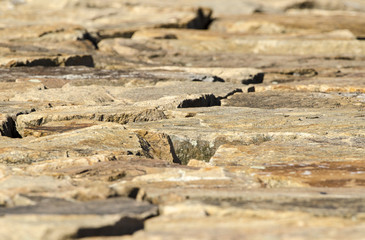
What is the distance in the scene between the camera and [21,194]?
12.8 feet

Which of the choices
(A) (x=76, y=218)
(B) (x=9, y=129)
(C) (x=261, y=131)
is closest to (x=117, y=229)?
(A) (x=76, y=218)

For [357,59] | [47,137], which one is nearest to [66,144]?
[47,137]

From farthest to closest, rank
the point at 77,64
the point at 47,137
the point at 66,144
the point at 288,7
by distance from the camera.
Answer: the point at 288,7
the point at 77,64
the point at 47,137
the point at 66,144

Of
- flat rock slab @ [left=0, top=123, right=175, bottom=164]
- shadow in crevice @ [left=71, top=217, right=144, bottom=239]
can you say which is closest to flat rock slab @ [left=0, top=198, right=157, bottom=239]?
shadow in crevice @ [left=71, top=217, right=144, bottom=239]

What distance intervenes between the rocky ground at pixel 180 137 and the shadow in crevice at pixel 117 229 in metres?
0.01

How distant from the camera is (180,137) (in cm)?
662

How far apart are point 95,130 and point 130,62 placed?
768 centimetres

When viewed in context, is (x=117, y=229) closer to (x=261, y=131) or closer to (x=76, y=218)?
(x=76, y=218)

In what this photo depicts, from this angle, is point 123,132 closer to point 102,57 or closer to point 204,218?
point 204,218

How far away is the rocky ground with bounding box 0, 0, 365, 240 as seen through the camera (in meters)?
3.25

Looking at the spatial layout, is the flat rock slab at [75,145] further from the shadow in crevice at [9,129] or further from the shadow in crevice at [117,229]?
the shadow in crevice at [117,229]

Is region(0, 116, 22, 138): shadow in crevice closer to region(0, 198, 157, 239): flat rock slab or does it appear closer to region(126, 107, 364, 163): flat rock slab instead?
region(126, 107, 364, 163): flat rock slab

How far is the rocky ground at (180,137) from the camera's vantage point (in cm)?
325

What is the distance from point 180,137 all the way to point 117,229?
3530 mm
